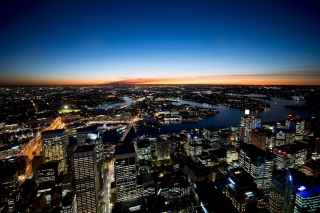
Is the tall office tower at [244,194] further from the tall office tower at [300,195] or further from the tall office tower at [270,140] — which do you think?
the tall office tower at [270,140]

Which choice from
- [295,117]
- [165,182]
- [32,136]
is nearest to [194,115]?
[295,117]

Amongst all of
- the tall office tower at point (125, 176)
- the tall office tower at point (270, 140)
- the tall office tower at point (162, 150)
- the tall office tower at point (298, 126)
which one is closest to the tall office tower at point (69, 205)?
the tall office tower at point (125, 176)

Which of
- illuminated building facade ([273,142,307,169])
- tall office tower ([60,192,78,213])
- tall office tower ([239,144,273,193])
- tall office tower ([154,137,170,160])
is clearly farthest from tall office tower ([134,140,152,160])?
illuminated building facade ([273,142,307,169])

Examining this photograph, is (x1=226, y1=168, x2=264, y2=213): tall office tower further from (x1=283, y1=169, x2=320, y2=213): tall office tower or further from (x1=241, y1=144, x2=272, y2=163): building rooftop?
(x1=241, y1=144, x2=272, y2=163): building rooftop

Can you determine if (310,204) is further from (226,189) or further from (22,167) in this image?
(22,167)

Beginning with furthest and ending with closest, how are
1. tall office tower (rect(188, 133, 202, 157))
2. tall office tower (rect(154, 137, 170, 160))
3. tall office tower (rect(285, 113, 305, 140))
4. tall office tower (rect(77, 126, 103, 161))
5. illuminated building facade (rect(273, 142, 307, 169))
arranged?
tall office tower (rect(285, 113, 305, 140)), tall office tower (rect(188, 133, 202, 157)), tall office tower (rect(154, 137, 170, 160)), tall office tower (rect(77, 126, 103, 161)), illuminated building facade (rect(273, 142, 307, 169))

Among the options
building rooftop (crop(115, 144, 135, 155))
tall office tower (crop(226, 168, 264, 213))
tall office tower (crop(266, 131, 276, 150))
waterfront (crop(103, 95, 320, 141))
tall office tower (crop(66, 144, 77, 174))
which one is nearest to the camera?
tall office tower (crop(226, 168, 264, 213))

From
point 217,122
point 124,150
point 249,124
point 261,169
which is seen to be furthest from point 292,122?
point 124,150

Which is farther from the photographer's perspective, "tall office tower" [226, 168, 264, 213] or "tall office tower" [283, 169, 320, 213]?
"tall office tower" [226, 168, 264, 213]
